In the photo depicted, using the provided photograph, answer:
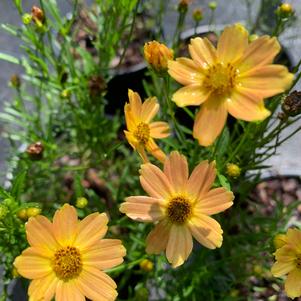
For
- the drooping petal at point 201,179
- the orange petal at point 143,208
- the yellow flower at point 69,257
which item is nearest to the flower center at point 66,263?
the yellow flower at point 69,257

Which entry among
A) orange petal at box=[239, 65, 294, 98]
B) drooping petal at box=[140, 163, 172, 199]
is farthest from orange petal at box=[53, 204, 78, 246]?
orange petal at box=[239, 65, 294, 98]

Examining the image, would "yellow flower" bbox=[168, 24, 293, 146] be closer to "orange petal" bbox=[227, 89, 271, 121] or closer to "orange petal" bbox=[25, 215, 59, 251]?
"orange petal" bbox=[227, 89, 271, 121]

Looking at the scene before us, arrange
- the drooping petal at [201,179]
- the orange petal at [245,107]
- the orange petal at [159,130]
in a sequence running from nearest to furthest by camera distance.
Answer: the orange petal at [245,107]
the drooping petal at [201,179]
the orange petal at [159,130]

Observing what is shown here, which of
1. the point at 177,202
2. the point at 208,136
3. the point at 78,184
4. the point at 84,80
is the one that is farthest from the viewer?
the point at 84,80

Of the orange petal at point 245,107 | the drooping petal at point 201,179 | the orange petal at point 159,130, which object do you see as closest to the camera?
the orange petal at point 245,107

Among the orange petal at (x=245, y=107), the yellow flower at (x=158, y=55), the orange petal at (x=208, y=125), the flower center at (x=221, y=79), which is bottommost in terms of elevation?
the orange petal at (x=208, y=125)

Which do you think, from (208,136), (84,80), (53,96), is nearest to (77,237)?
(208,136)

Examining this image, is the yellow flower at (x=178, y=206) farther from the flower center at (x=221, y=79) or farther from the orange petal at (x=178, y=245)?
the flower center at (x=221, y=79)

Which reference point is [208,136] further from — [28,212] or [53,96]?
[53,96]
